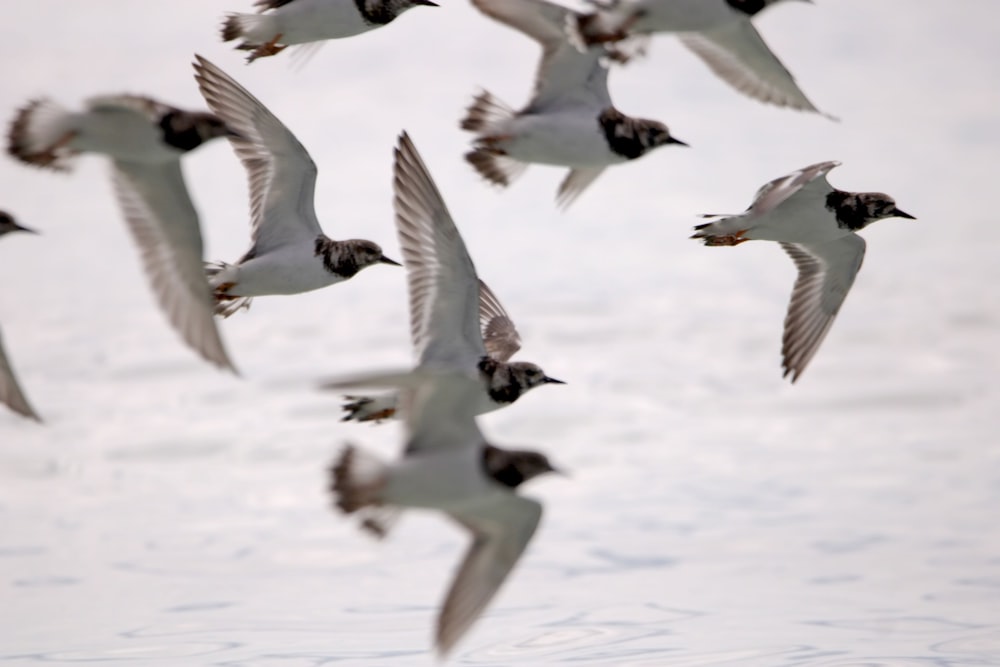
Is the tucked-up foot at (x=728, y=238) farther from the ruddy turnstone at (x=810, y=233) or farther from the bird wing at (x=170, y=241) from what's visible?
the bird wing at (x=170, y=241)

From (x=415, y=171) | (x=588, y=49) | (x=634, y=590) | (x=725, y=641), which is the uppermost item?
(x=588, y=49)

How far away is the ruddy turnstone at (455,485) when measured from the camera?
723 centimetres

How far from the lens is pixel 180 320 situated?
7855mm

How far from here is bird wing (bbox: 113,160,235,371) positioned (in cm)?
783

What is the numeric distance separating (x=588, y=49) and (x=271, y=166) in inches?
77.6

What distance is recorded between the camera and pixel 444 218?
8625 mm

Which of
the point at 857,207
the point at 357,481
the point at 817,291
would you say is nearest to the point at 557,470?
the point at 357,481

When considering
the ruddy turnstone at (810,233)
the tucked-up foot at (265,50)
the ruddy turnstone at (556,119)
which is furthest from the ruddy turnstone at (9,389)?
the ruddy turnstone at (810,233)

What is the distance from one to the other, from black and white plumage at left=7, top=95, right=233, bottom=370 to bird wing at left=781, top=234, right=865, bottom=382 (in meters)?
4.10

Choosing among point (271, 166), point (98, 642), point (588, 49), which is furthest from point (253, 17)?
point (98, 642)

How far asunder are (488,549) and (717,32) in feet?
11.1

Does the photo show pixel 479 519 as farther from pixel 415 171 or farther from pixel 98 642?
pixel 98 642

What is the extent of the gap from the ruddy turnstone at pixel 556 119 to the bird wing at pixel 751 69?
3.58 ft

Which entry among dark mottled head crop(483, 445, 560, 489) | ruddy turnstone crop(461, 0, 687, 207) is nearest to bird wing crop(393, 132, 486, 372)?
ruddy turnstone crop(461, 0, 687, 207)
